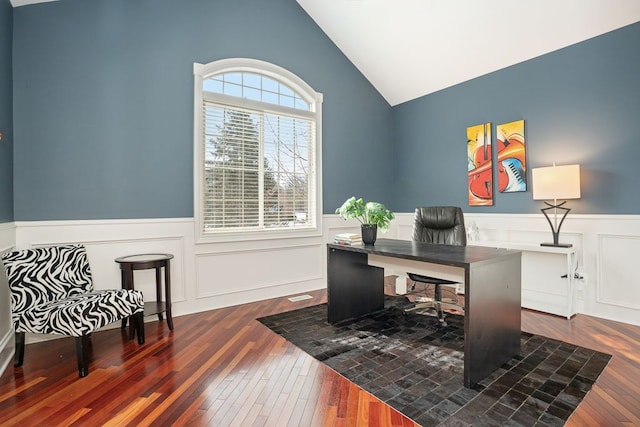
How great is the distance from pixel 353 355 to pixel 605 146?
3.14 metres

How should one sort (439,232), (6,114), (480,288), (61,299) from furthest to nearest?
1. (439,232)
2. (6,114)
3. (61,299)
4. (480,288)

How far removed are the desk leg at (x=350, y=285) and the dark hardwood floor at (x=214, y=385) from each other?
0.65 meters

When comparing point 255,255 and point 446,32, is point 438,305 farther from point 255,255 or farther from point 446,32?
point 446,32

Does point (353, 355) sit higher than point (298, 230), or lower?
lower

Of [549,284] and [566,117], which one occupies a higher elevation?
[566,117]

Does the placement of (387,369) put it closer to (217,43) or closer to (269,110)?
(269,110)

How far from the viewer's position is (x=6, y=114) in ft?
8.61

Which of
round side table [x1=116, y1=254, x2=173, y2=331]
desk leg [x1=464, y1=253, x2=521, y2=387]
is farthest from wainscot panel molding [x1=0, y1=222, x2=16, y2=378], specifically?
desk leg [x1=464, y1=253, x2=521, y2=387]

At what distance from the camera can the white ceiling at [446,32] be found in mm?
3199

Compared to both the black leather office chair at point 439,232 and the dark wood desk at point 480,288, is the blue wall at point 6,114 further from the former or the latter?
the black leather office chair at point 439,232

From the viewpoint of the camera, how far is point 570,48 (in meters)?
3.43

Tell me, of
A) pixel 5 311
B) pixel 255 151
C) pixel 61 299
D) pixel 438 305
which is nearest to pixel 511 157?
pixel 438 305

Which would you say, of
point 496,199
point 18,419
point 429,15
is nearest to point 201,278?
point 18,419

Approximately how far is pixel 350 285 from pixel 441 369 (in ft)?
3.93
